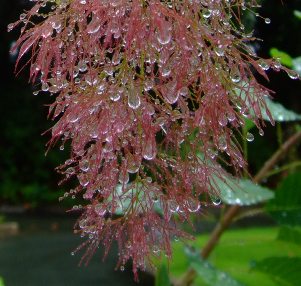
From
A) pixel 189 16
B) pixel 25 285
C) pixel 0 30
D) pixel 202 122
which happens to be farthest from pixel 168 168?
pixel 0 30

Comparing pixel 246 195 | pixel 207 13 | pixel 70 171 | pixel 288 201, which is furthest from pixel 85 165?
pixel 288 201

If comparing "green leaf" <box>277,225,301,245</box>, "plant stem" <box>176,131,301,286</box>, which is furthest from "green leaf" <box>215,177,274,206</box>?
"green leaf" <box>277,225,301,245</box>

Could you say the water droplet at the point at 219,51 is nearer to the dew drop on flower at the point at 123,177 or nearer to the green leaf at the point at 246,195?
the dew drop on flower at the point at 123,177

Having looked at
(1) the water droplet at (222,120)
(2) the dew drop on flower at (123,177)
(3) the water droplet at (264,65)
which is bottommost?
(2) the dew drop on flower at (123,177)

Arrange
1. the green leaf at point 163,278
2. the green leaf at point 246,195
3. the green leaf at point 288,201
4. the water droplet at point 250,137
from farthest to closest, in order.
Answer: the green leaf at point 288,201 < the green leaf at point 246,195 < the green leaf at point 163,278 < the water droplet at point 250,137

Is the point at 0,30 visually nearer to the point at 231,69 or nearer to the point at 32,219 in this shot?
the point at 32,219

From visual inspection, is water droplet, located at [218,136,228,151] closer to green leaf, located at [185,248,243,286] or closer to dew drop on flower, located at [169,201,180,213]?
dew drop on flower, located at [169,201,180,213]

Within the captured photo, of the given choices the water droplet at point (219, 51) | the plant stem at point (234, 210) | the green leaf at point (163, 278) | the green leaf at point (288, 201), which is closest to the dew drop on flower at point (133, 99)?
the water droplet at point (219, 51)
